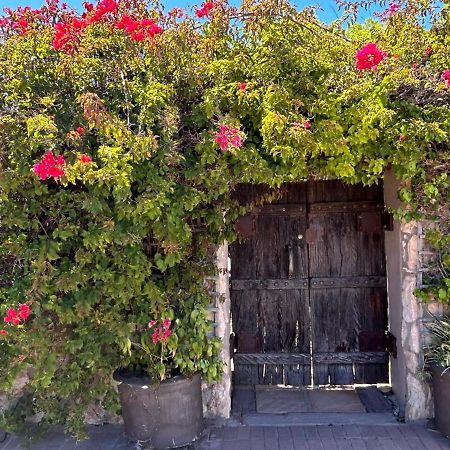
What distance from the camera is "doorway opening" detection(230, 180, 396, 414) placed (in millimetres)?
Result: 4867

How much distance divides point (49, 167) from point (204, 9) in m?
1.47

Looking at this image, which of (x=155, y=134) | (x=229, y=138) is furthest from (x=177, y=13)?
(x=229, y=138)

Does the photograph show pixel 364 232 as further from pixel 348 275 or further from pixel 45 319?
pixel 45 319

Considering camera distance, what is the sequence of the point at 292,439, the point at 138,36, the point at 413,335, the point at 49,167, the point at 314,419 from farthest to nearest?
the point at 314,419 < the point at 413,335 < the point at 292,439 < the point at 138,36 < the point at 49,167

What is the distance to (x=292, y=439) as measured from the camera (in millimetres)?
3820

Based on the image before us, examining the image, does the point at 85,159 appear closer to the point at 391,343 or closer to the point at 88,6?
the point at 88,6

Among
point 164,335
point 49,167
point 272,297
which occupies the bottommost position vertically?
point 164,335

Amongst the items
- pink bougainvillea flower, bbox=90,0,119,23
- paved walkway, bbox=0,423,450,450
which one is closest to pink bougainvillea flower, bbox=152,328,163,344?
paved walkway, bbox=0,423,450,450

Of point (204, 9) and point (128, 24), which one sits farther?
point (204, 9)

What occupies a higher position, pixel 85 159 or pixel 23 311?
pixel 85 159

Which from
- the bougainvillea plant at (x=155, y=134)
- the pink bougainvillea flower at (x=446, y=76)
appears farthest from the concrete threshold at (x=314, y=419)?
the pink bougainvillea flower at (x=446, y=76)

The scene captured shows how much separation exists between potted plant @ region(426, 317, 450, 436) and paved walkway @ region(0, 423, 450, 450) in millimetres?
142

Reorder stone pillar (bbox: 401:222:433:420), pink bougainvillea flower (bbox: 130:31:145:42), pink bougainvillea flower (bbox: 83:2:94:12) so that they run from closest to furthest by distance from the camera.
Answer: pink bougainvillea flower (bbox: 130:31:145:42) < pink bougainvillea flower (bbox: 83:2:94:12) < stone pillar (bbox: 401:222:433:420)

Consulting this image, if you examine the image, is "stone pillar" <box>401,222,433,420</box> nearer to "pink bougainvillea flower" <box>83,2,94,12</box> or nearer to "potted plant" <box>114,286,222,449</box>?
"potted plant" <box>114,286,222,449</box>
